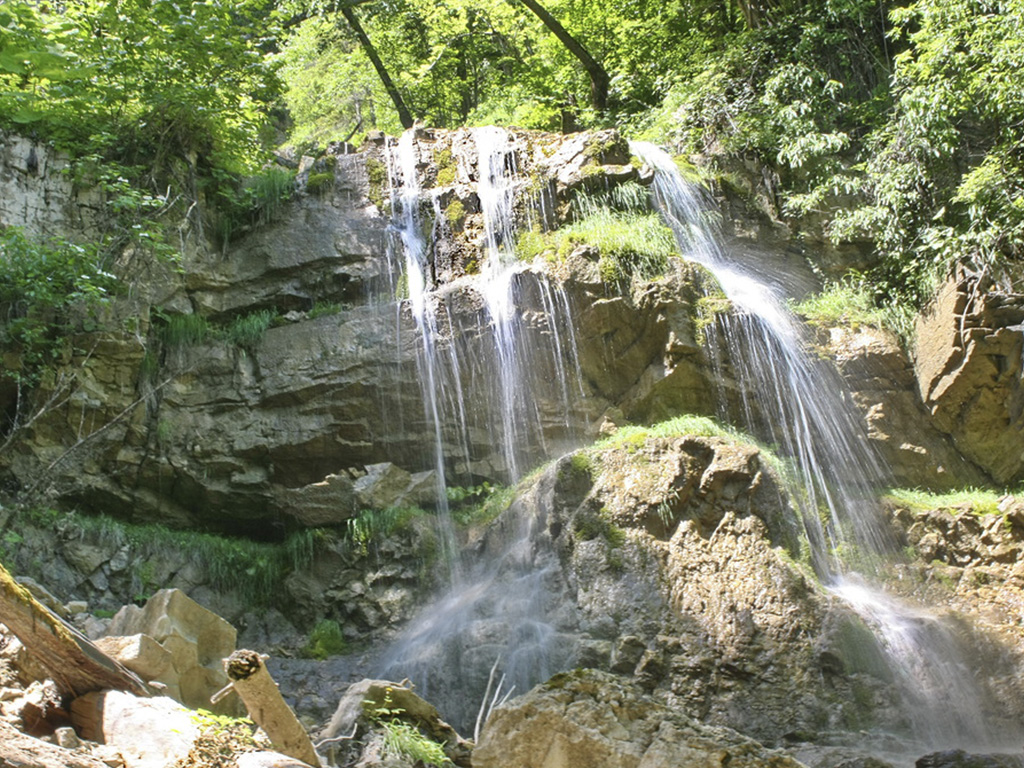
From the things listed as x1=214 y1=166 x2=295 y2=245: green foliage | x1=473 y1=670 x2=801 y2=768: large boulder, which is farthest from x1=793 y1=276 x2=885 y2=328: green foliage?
x1=473 y1=670 x2=801 y2=768: large boulder

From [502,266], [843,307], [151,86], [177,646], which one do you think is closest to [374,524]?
[502,266]

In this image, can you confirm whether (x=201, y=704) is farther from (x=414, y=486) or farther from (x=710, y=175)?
(x=710, y=175)

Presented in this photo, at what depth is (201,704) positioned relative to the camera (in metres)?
5.59

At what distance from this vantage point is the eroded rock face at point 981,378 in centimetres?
986

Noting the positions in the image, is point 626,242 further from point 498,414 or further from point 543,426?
point 498,414

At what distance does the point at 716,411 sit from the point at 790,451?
89 centimetres

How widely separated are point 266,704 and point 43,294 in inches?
262

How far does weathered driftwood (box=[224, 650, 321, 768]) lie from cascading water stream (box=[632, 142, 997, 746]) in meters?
5.01

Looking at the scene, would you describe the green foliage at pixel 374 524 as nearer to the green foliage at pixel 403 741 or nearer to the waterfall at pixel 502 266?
the waterfall at pixel 502 266

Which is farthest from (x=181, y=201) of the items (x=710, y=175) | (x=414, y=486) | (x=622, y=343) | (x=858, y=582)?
(x=858, y=582)

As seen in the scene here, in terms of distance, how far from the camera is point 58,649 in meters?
4.38

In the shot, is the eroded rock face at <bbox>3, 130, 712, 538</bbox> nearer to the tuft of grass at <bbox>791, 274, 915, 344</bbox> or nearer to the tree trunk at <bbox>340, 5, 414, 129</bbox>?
the tuft of grass at <bbox>791, 274, 915, 344</bbox>

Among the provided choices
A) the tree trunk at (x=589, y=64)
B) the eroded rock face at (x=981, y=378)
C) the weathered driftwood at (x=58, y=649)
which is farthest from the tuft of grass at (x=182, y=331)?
the tree trunk at (x=589, y=64)

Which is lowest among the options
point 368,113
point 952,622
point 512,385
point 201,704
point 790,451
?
point 952,622
